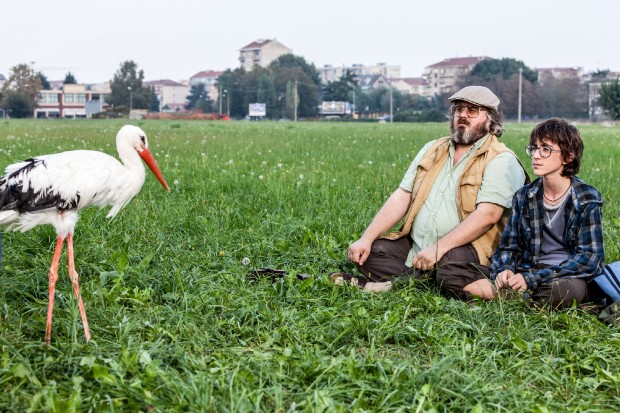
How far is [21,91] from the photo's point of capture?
103 metres

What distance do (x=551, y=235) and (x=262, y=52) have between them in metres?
185

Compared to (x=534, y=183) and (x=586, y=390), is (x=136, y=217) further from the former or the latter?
(x=586, y=390)

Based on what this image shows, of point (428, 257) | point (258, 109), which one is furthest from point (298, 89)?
point (428, 257)

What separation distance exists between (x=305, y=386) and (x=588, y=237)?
2.14 metres

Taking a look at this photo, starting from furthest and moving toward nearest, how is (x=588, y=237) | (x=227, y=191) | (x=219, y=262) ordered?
(x=227, y=191) → (x=219, y=262) → (x=588, y=237)

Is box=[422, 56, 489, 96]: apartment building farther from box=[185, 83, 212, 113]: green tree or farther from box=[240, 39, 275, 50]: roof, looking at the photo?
box=[185, 83, 212, 113]: green tree

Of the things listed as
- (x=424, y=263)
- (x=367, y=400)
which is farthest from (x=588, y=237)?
(x=367, y=400)

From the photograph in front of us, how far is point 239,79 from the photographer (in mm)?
123875

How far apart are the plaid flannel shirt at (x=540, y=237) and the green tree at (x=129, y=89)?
108 metres

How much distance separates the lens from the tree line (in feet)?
335

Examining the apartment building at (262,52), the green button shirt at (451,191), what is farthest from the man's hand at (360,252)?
the apartment building at (262,52)

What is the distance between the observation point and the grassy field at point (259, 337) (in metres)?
3.43

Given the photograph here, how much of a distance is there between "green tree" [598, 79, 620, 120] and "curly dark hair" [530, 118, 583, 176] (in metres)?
72.3

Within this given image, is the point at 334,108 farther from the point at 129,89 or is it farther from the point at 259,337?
the point at 259,337
